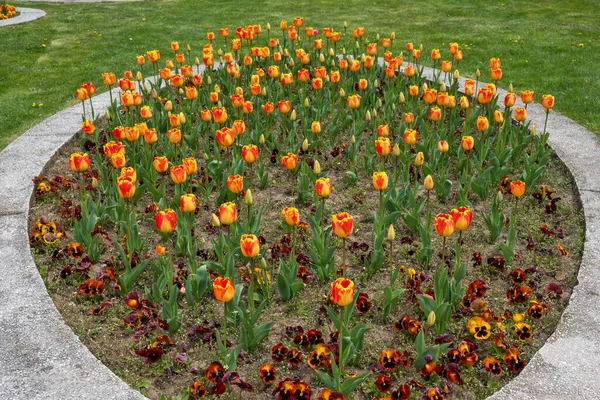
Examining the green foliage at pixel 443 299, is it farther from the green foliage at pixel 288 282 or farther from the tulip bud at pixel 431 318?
the green foliage at pixel 288 282

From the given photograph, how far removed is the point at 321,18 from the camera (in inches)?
492

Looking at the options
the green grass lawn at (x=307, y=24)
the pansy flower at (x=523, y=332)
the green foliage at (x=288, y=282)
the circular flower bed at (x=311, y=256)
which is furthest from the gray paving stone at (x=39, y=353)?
the green grass lawn at (x=307, y=24)

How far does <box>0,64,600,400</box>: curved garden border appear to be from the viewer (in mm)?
2795

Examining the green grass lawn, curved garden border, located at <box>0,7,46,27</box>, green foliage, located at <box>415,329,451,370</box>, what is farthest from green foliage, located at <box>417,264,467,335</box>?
curved garden border, located at <box>0,7,46,27</box>

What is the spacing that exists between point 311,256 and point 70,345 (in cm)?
138

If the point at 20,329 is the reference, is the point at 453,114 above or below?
above

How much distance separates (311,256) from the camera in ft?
12.4

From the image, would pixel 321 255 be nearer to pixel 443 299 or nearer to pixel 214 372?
pixel 443 299

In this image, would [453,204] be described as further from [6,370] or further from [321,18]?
[321,18]

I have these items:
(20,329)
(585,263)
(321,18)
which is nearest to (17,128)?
(20,329)

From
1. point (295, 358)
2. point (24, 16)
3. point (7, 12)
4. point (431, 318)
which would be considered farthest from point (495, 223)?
point (7, 12)

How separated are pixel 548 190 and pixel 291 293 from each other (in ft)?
7.07

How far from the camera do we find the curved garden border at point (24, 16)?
40.4 feet

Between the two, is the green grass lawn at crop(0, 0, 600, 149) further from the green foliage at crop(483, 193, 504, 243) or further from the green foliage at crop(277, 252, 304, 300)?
the green foliage at crop(277, 252, 304, 300)
